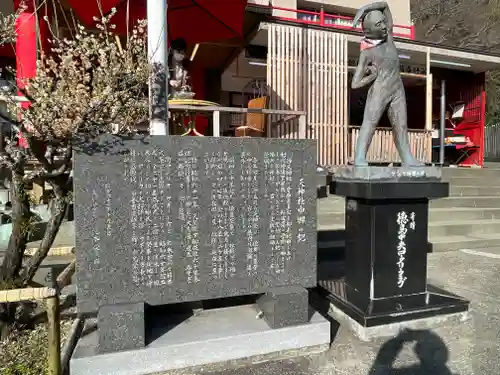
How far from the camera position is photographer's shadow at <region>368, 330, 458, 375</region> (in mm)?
2531

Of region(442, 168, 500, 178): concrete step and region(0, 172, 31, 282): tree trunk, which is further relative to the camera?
region(442, 168, 500, 178): concrete step

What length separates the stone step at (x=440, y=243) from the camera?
524cm

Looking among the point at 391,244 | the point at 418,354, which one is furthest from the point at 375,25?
the point at 418,354

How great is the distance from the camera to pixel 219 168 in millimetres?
2635

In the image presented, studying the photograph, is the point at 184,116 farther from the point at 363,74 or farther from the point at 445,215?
the point at 445,215

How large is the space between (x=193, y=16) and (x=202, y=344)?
18.0 feet

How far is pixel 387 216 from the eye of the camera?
10.7ft

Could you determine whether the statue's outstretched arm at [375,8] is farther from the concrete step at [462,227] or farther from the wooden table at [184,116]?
the concrete step at [462,227]

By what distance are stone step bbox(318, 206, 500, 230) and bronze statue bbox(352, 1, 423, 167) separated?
277cm

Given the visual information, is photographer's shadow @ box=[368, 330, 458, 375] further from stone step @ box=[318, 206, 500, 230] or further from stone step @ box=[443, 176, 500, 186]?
stone step @ box=[443, 176, 500, 186]

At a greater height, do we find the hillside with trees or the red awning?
the hillside with trees

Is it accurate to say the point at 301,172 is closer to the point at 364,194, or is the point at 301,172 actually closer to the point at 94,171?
the point at 364,194

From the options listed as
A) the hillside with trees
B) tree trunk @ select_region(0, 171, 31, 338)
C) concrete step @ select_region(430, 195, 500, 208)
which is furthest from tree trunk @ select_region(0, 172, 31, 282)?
the hillside with trees

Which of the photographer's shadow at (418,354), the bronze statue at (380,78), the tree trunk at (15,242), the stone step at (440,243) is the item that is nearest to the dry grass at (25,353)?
the tree trunk at (15,242)
